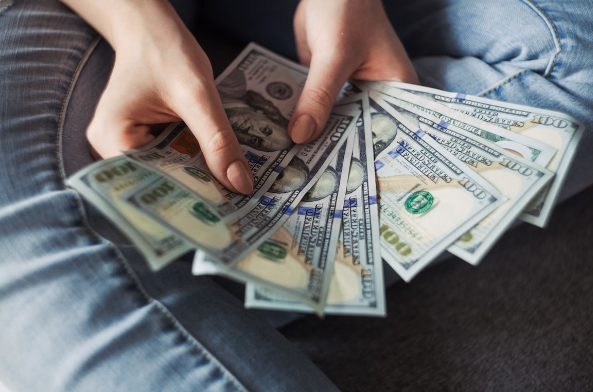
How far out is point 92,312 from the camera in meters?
0.51

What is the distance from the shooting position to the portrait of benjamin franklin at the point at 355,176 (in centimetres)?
69

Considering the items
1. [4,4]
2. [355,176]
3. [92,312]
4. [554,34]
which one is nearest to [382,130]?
[355,176]

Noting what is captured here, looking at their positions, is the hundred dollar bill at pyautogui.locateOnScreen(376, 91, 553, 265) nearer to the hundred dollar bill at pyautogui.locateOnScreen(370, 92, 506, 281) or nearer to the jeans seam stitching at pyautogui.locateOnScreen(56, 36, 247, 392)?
the hundred dollar bill at pyautogui.locateOnScreen(370, 92, 506, 281)

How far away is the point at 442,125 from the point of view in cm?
74

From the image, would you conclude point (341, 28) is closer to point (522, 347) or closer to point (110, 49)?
point (110, 49)

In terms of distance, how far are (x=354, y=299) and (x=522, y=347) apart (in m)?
0.59

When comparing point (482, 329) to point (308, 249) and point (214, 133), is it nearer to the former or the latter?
point (308, 249)

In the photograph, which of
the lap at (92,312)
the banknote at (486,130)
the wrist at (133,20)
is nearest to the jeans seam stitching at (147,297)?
the lap at (92,312)

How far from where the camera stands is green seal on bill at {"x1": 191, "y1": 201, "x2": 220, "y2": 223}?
0.55m

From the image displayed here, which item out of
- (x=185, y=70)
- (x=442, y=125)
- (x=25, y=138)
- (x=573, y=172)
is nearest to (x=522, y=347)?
(x=573, y=172)

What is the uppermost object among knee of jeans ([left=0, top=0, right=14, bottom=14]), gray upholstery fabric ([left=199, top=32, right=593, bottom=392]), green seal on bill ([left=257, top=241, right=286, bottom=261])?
knee of jeans ([left=0, top=0, right=14, bottom=14])

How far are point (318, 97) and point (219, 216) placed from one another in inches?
12.0

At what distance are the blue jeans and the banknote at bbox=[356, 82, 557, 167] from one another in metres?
0.09

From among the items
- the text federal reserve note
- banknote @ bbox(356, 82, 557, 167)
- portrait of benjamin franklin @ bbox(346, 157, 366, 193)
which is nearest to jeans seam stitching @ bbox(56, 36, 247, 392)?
the text federal reserve note
